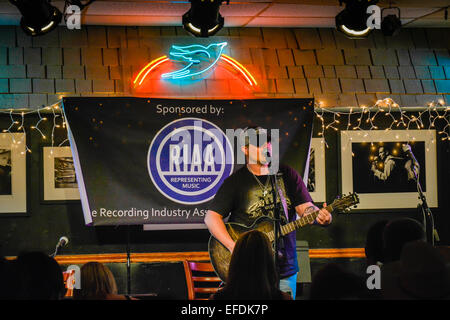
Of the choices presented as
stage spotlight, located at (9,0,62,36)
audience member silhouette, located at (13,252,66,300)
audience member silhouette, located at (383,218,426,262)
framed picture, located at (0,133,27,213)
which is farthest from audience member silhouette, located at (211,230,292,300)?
framed picture, located at (0,133,27,213)

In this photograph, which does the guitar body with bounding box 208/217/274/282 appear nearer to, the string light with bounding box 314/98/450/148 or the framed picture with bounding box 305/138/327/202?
the framed picture with bounding box 305/138/327/202

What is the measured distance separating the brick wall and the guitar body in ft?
6.11

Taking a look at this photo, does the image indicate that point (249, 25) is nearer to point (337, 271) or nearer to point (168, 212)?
point (168, 212)

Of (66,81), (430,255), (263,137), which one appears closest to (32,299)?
(430,255)

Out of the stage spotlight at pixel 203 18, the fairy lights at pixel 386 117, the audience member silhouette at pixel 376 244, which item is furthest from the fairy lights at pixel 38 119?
the audience member silhouette at pixel 376 244

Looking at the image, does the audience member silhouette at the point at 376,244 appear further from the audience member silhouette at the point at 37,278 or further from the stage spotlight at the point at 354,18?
the stage spotlight at the point at 354,18

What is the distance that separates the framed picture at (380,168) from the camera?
6016mm

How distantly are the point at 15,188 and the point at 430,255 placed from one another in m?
4.45

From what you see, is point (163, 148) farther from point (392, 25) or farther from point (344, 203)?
point (392, 25)

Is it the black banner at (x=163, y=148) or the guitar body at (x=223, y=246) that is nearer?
the guitar body at (x=223, y=246)

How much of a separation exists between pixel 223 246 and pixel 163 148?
51.3 inches

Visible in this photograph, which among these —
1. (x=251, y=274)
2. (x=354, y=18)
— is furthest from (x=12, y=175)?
(x=354, y=18)

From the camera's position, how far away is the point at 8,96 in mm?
5516

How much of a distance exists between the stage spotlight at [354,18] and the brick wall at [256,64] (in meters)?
1.29
